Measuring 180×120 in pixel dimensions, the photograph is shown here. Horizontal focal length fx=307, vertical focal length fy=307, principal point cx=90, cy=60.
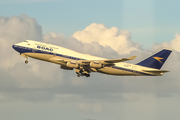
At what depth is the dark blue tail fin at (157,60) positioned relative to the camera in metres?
76.4

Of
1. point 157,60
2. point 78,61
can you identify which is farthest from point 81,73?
point 157,60

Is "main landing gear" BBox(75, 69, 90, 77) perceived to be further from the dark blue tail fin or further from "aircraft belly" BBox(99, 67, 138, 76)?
the dark blue tail fin

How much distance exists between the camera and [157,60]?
76.6 meters

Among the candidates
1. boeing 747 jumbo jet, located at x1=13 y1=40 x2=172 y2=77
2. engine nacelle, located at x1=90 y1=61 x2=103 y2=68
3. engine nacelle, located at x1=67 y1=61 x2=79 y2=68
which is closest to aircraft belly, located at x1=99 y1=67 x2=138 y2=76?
boeing 747 jumbo jet, located at x1=13 y1=40 x2=172 y2=77

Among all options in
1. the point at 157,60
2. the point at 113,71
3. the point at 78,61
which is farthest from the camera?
the point at 157,60

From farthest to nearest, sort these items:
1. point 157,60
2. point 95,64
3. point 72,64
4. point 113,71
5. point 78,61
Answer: point 157,60 < point 113,71 < point 78,61 < point 95,64 < point 72,64

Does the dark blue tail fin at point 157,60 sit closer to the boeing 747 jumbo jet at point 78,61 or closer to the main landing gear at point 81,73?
the boeing 747 jumbo jet at point 78,61

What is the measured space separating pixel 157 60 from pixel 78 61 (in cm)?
2063

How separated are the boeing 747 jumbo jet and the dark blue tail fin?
2.81 ft

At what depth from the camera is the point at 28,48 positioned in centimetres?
6944

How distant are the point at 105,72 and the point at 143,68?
9.73 meters

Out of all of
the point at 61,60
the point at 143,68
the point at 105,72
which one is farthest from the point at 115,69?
the point at 61,60

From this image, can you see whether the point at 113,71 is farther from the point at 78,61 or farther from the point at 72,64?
the point at 72,64

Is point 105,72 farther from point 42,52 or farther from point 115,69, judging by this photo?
point 42,52
